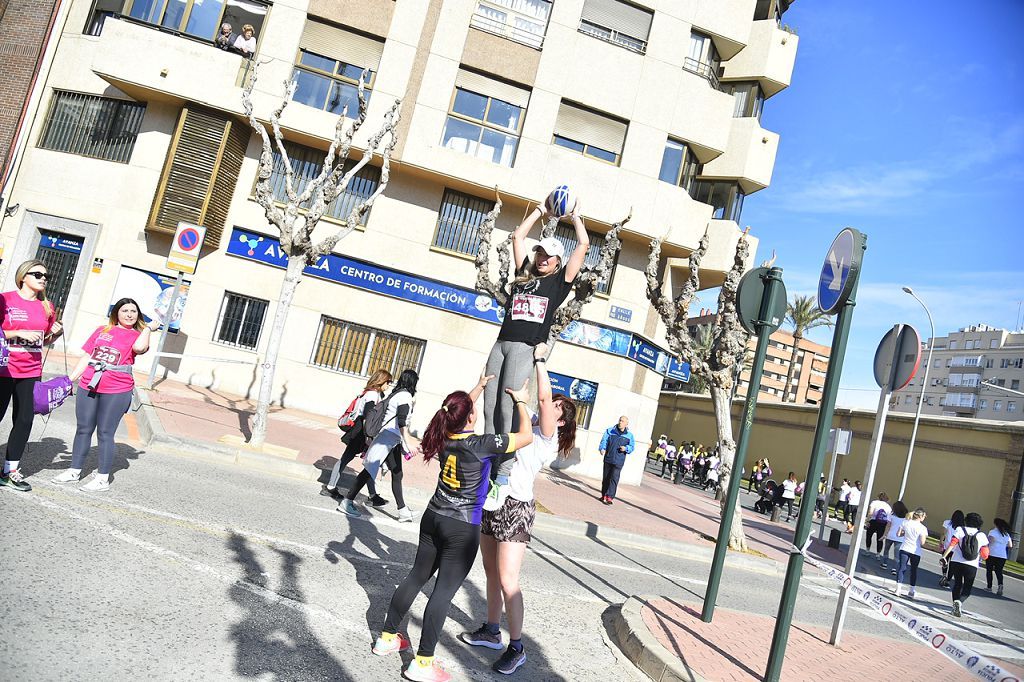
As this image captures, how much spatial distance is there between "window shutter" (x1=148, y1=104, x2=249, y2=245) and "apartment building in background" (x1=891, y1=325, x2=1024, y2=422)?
93394mm

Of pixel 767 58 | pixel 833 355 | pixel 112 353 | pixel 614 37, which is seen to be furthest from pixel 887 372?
pixel 767 58

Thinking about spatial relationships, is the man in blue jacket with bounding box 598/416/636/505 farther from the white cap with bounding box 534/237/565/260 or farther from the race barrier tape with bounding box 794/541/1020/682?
the white cap with bounding box 534/237/565/260

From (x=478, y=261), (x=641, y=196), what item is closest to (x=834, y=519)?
(x=641, y=196)

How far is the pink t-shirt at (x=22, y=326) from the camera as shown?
555 centimetres

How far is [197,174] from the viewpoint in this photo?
17.1 meters

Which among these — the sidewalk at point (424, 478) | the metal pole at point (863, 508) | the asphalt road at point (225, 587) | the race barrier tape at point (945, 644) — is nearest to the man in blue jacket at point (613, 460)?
the sidewalk at point (424, 478)

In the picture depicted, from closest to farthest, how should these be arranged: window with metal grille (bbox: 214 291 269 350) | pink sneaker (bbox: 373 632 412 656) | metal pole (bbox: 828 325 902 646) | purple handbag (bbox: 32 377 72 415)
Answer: pink sneaker (bbox: 373 632 412 656) → purple handbag (bbox: 32 377 72 415) → metal pole (bbox: 828 325 902 646) → window with metal grille (bbox: 214 291 269 350)

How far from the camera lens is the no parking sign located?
42.8ft

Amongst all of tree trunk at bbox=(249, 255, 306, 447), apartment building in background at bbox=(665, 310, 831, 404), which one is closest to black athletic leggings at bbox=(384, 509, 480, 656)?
tree trunk at bbox=(249, 255, 306, 447)

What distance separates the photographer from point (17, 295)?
18.6 feet

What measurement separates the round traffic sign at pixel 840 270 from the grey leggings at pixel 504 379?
2633mm

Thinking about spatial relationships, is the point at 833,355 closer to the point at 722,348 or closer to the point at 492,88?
the point at 722,348

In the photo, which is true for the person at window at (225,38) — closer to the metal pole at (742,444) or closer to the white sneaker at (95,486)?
the white sneaker at (95,486)

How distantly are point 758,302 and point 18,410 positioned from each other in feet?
21.3
